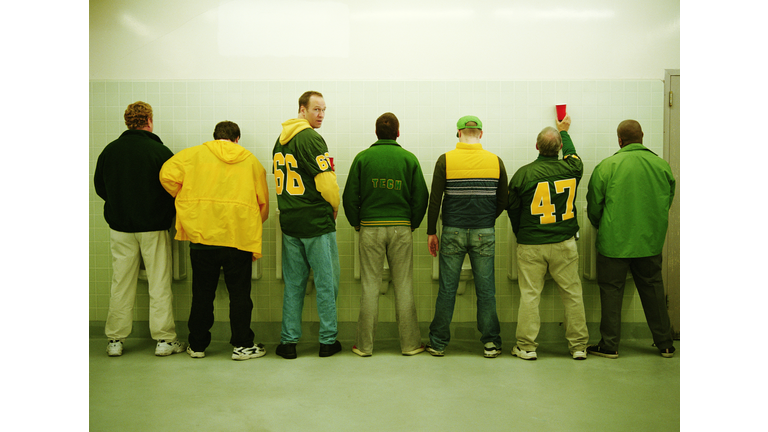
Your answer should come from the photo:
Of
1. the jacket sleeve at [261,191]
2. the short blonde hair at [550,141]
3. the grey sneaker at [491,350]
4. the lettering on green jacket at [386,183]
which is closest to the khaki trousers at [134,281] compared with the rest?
the jacket sleeve at [261,191]

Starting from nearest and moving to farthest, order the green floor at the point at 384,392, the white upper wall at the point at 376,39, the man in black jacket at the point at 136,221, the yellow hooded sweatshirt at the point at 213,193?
the green floor at the point at 384,392 < the yellow hooded sweatshirt at the point at 213,193 < the man in black jacket at the point at 136,221 < the white upper wall at the point at 376,39

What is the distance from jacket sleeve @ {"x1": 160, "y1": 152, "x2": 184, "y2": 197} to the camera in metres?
3.27

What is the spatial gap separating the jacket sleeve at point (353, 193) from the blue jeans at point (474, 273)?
665 millimetres

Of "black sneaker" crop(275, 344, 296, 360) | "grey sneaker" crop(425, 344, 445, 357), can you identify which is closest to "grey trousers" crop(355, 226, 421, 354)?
"grey sneaker" crop(425, 344, 445, 357)

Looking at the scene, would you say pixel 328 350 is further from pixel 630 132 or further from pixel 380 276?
pixel 630 132

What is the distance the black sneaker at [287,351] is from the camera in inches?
132

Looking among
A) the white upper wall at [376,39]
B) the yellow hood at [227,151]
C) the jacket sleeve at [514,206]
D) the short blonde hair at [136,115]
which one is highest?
the white upper wall at [376,39]

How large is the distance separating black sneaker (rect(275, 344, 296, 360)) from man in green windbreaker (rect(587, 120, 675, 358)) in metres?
2.17

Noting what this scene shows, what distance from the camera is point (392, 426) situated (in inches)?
89.8

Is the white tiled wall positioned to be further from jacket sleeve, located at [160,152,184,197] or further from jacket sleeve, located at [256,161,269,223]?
jacket sleeve, located at [160,152,184,197]

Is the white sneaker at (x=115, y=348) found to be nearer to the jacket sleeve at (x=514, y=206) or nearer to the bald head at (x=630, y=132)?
the jacket sleeve at (x=514, y=206)

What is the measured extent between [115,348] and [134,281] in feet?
1.61

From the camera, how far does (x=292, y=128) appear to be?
3.31 m

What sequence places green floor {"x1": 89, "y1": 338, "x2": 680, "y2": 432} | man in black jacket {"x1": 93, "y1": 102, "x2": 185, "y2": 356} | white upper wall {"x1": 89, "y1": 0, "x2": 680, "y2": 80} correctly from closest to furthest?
green floor {"x1": 89, "y1": 338, "x2": 680, "y2": 432} < man in black jacket {"x1": 93, "y1": 102, "x2": 185, "y2": 356} < white upper wall {"x1": 89, "y1": 0, "x2": 680, "y2": 80}
